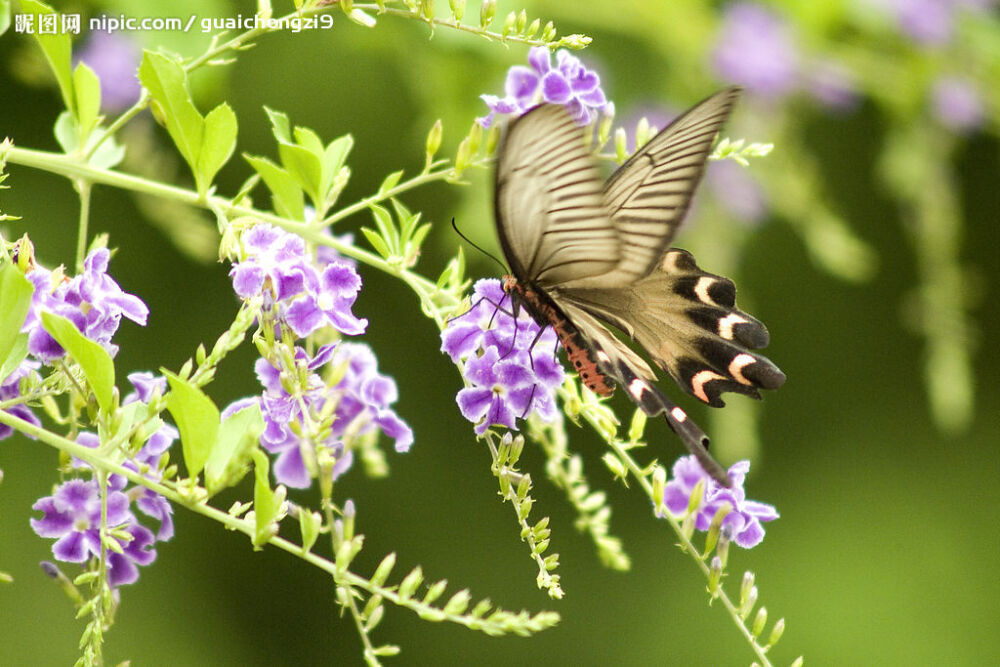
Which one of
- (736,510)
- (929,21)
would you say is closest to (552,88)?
(736,510)

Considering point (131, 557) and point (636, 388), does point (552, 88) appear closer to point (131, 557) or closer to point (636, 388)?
point (636, 388)

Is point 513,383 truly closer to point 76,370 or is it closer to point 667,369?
point 667,369

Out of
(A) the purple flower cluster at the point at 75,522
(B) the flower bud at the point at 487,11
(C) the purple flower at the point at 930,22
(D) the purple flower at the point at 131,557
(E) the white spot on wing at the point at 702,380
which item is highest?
(B) the flower bud at the point at 487,11

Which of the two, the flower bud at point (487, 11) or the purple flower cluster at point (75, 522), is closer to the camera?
the purple flower cluster at point (75, 522)

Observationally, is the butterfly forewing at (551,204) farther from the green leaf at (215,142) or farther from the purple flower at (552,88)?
the green leaf at (215,142)

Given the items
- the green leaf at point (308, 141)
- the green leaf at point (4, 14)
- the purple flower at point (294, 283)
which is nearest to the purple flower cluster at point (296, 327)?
the purple flower at point (294, 283)

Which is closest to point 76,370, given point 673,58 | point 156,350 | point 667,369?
point 667,369
